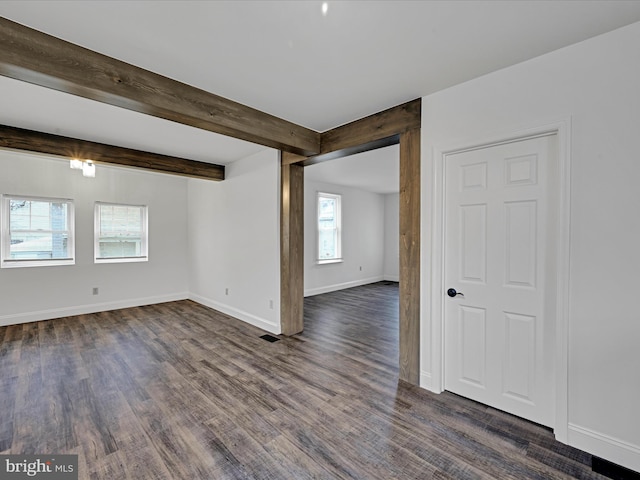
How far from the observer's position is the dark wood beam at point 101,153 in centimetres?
334

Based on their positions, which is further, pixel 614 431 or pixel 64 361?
pixel 64 361

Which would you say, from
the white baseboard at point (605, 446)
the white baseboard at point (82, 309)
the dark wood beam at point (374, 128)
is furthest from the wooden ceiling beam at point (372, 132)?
the white baseboard at point (82, 309)

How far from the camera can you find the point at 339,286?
733 cm

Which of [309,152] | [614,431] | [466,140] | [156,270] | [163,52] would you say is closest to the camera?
[614,431]

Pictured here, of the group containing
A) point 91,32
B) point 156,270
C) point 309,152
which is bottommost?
point 156,270

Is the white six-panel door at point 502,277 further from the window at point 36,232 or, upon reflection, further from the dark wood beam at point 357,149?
the window at point 36,232

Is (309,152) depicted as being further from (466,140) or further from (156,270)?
(156,270)

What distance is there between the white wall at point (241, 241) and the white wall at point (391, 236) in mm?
5101

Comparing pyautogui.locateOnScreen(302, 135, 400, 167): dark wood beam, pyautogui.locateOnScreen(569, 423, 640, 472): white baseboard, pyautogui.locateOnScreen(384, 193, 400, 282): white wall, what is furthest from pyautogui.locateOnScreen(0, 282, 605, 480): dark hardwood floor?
pyautogui.locateOnScreen(384, 193, 400, 282): white wall

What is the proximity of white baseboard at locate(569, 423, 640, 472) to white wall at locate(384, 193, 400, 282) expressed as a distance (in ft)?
21.8

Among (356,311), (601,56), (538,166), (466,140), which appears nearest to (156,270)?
(356,311)

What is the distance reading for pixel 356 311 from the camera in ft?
17.5

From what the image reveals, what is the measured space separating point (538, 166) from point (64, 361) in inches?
191

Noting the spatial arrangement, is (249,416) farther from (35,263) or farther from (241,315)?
(35,263)
